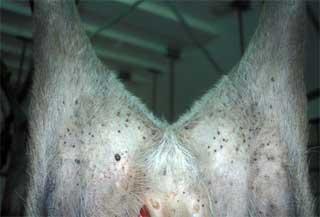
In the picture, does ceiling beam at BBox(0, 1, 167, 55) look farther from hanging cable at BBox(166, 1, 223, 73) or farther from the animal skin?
the animal skin

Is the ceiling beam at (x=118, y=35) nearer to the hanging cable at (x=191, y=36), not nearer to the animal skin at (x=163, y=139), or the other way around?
the hanging cable at (x=191, y=36)

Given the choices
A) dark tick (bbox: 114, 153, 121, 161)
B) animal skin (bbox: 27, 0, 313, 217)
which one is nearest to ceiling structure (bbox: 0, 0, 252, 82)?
animal skin (bbox: 27, 0, 313, 217)

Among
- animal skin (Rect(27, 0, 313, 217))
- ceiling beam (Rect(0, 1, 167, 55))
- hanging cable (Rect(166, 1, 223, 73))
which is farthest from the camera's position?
hanging cable (Rect(166, 1, 223, 73))

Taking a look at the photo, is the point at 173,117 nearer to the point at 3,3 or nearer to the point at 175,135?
the point at 3,3

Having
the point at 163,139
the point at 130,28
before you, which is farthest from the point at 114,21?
the point at 163,139

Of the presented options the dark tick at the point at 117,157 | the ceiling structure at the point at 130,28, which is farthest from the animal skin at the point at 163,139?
the ceiling structure at the point at 130,28

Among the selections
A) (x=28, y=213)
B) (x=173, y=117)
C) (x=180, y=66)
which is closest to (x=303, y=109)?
(x=28, y=213)

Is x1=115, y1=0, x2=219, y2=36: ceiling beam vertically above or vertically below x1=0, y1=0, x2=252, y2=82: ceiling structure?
above
